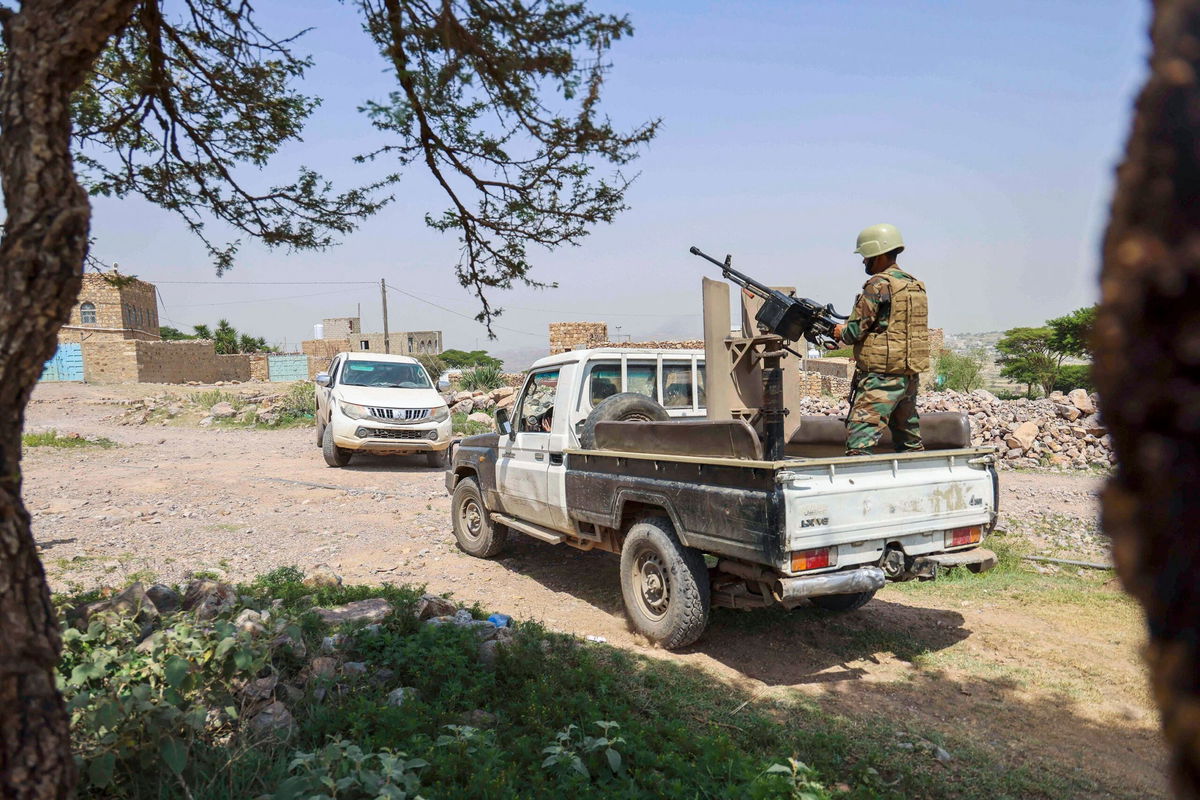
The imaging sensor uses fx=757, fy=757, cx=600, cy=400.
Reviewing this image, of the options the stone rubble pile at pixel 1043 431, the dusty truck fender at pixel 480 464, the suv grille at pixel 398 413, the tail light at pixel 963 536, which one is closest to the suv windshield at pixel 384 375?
the suv grille at pixel 398 413

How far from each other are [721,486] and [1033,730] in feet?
6.36

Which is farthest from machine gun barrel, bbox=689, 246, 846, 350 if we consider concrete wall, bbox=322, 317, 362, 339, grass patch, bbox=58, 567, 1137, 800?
concrete wall, bbox=322, 317, 362, 339

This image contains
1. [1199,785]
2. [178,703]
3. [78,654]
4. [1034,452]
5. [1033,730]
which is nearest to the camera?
[1199,785]

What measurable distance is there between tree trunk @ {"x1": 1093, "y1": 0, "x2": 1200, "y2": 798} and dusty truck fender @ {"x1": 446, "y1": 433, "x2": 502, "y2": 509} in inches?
250

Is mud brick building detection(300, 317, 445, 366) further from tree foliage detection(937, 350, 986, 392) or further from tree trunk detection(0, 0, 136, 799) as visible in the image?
tree trunk detection(0, 0, 136, 799)

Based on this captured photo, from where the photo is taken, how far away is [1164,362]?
591mm

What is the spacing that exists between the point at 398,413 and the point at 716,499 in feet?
28.5

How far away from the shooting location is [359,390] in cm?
1231

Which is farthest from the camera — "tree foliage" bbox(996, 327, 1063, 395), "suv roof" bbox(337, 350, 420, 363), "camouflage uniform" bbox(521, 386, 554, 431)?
"tree foliage" bbox(996, 327, 1063, 395)

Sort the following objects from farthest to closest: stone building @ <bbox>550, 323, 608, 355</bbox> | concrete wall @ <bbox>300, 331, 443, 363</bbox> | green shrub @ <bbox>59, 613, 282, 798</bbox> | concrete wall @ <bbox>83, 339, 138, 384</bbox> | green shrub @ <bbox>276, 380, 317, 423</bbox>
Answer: concrete wall @ <bbox>300, 331, 443, 363</bbox> → concrete wall @ <bbox>83, 339, 138, 384</bbox> → green shrub @ <bbox>276, 380, 317, 423</bbox> → stone building @ <bbox>550, 323, 608, 355</bbox> → green shrub @ <bbox>59, 613, 282, 798</bbox>

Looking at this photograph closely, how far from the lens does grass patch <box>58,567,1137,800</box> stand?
266cm

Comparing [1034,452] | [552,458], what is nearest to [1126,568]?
[552,458]

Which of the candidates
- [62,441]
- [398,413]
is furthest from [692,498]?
[62,441]

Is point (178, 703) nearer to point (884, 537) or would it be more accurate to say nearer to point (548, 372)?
point (884, 537)
